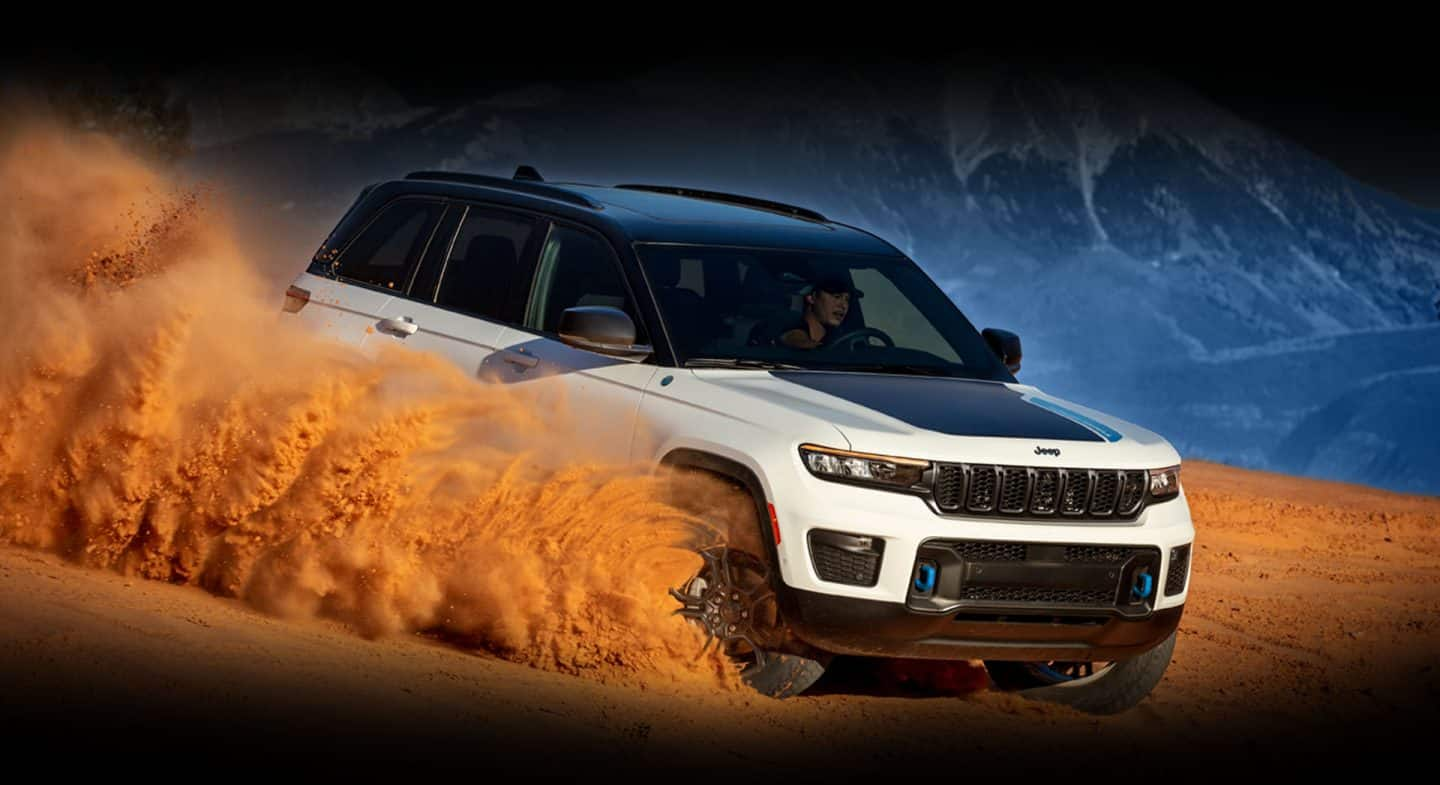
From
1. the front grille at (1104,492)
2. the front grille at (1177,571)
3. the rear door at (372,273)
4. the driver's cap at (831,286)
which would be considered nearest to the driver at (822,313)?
the driver's cap at (831,286)

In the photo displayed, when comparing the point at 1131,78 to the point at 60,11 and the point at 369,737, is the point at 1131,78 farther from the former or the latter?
the point at 369,737

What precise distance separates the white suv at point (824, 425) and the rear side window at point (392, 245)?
35mm

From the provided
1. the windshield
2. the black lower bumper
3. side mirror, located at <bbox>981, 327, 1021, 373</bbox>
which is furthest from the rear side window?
the black lower bumper

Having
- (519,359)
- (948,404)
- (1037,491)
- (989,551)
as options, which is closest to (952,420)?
(948,404)

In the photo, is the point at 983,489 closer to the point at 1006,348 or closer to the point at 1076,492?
the point at 1076,492

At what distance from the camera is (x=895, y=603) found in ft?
22.2

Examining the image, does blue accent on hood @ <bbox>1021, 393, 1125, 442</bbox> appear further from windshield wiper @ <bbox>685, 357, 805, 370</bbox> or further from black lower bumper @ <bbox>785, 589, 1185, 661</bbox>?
windshield wiper @ <bbox>685, 357, 805, 370</bbox>

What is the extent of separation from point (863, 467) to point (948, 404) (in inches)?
29.3

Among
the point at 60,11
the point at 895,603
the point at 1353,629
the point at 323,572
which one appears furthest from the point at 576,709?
the point at 60,11

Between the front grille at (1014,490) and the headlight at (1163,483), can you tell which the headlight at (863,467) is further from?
the headlight at (1163,483)

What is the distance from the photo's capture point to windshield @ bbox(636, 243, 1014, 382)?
7902mm

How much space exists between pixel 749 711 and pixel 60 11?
4661cm

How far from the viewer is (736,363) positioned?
7703 millimetres

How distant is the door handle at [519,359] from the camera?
8141 mm
